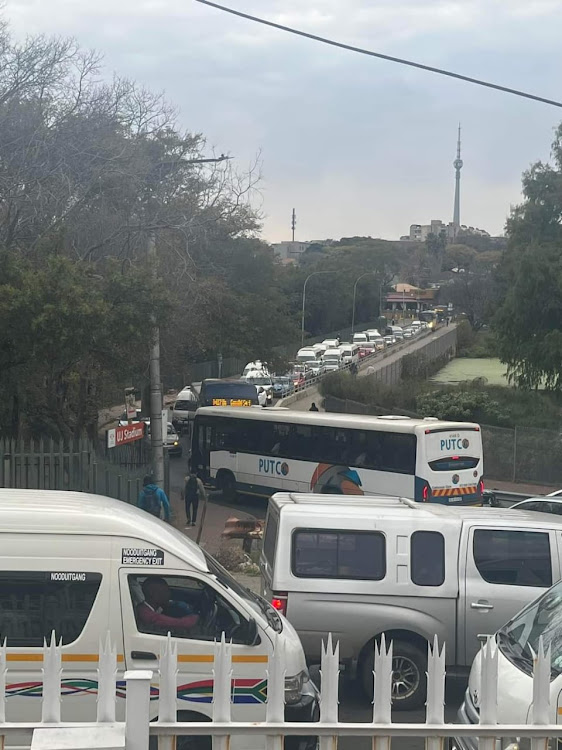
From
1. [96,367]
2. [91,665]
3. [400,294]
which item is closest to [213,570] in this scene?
[91,665]

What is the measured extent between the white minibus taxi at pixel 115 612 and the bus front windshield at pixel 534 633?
1439 mm

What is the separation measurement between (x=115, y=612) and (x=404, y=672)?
3.48m

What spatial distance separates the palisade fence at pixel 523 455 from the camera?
3391 centimetres

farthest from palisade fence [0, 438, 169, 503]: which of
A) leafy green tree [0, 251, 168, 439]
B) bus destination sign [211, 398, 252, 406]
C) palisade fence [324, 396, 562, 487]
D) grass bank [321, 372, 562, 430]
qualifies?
grass bank [321, 372, 562, 430]

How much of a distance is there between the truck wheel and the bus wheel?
19.4 meters

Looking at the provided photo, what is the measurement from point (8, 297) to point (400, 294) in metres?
145

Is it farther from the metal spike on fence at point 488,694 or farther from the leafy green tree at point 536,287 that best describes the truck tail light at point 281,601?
the leafy green tree at point 536,287

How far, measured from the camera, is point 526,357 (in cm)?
4122

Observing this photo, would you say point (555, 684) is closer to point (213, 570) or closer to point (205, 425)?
point (213, 570)

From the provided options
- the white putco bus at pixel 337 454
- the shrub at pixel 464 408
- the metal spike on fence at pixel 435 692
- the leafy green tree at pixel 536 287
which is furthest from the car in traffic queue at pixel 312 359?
the metal spike on fence at pixel 435 692

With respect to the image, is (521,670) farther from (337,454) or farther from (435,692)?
(337,454)

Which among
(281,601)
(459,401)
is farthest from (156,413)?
(459,401)

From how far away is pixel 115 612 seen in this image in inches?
245

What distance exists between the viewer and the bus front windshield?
5590mm
